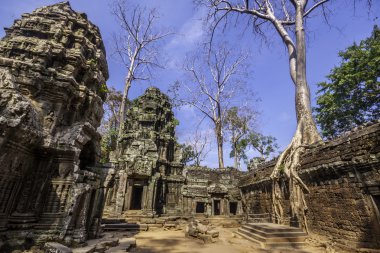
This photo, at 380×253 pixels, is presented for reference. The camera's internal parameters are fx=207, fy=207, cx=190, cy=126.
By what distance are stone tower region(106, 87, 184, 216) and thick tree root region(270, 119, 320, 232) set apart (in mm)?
8567

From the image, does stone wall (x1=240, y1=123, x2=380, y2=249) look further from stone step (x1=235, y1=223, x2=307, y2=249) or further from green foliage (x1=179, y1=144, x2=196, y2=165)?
green foliage (x1=179, y1=144, x2=196, y2=165)

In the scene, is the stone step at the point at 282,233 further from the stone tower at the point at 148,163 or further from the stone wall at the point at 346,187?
the stone tower at the point at 148,163

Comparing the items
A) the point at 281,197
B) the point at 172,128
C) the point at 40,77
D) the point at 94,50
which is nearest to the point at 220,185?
the point at 172,128

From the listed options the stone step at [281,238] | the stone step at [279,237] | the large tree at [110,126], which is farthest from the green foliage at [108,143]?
the stone step at [281,238]

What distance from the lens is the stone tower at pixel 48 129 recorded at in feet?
14.7

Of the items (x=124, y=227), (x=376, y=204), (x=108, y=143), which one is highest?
(x=108, y=143)

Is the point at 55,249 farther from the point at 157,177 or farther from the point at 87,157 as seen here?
the point at 157,177

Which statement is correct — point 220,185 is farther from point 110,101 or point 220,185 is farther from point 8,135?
point 8,135

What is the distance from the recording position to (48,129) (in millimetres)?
5344

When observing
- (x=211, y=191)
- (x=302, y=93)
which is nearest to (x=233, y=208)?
(x=211, y=191)

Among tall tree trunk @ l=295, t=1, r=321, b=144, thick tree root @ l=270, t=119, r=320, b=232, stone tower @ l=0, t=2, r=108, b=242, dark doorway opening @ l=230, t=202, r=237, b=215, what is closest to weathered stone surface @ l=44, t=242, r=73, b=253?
stone tower @ l=0, t=2, r=108, b=242

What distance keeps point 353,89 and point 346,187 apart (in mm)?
11248

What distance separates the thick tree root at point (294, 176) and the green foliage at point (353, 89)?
7736mm

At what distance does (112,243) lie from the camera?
602cm
